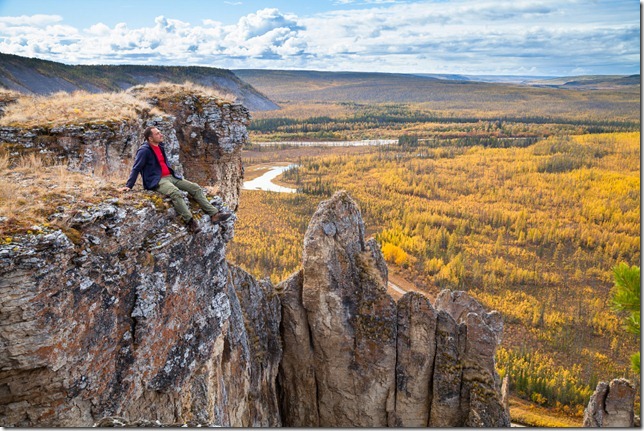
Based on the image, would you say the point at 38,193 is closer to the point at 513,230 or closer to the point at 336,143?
the point at 513,230

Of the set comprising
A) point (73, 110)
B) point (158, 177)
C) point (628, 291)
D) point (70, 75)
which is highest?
point (70, 75)

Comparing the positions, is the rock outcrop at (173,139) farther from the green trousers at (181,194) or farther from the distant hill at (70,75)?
the distant hill at (70,75)

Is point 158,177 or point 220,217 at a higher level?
point 158,177

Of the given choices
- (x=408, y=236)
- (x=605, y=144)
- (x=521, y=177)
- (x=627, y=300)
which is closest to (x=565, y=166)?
(x=521, y=177)

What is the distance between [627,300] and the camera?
947 centimetres

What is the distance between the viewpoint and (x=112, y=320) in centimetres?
1134

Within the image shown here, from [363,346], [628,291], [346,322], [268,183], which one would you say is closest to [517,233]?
[268,183]

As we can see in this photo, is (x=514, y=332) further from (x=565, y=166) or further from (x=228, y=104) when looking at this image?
(x=565, y=166)

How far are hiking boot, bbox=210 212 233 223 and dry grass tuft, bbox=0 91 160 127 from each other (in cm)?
601

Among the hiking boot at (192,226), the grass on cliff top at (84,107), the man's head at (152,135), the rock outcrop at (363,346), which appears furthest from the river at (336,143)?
the man's head at (152,135)

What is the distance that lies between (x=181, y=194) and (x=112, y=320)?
11.4ft

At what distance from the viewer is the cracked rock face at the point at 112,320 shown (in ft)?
31.7

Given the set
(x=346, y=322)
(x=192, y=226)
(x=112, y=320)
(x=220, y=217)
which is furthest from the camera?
(x=346, y=322)

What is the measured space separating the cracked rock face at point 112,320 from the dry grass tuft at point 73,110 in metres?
6.43
